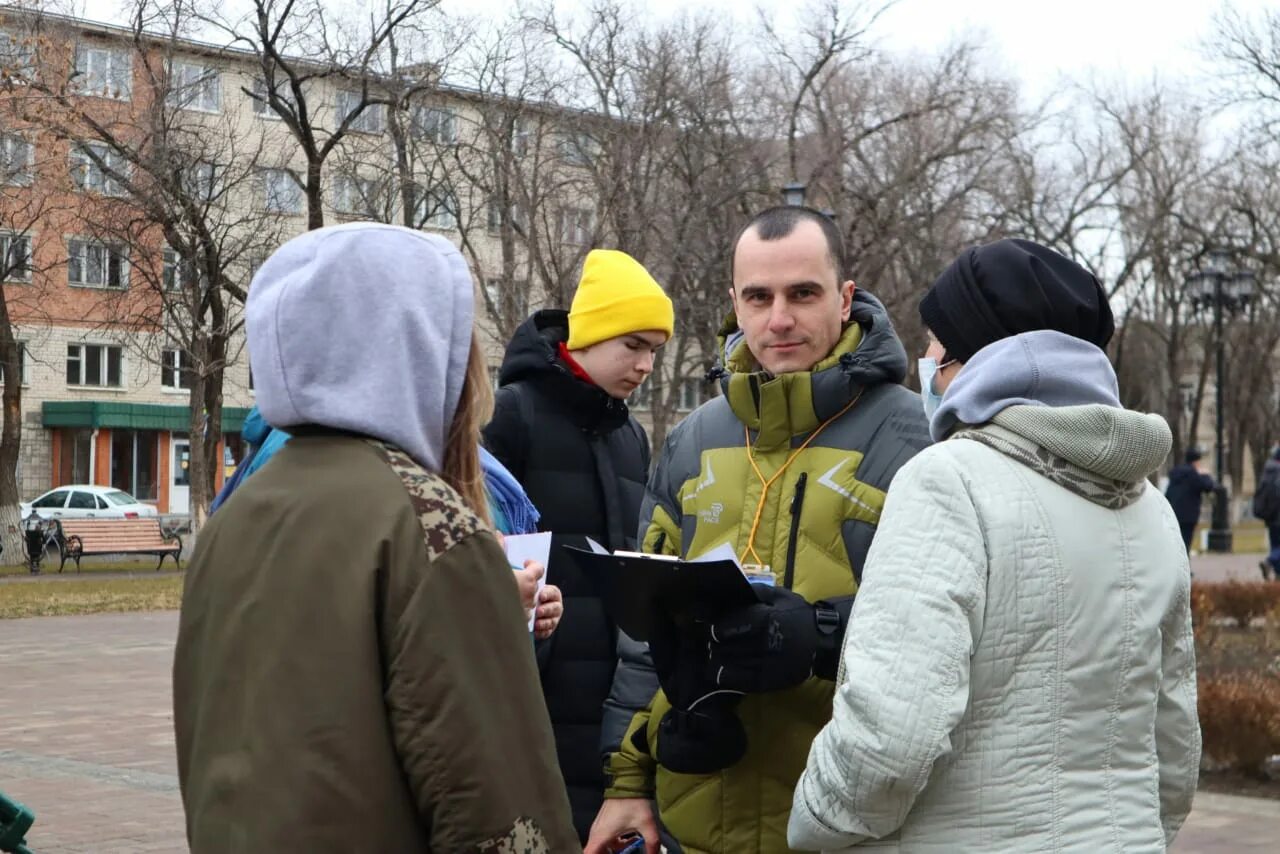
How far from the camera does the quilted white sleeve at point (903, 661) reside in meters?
2.27

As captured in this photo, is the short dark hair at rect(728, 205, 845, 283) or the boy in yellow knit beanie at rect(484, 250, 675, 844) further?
the boy in yellow knit beanie at rect(484, 250, 675, 844)

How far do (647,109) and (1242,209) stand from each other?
23.2 m

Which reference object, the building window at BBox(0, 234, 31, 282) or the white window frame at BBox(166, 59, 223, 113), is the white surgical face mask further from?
the building window at BBox(0, 234, 31, 282)

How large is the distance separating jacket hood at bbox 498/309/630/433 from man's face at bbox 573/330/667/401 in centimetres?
3

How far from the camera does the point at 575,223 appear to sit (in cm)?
2764

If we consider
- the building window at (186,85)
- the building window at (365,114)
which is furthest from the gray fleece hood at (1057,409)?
the building window at (365,114)

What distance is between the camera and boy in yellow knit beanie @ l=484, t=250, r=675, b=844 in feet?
13.1

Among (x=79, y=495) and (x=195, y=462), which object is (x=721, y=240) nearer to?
(x=195, y=462)

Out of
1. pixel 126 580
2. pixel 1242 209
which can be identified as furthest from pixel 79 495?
pixel 1242 209

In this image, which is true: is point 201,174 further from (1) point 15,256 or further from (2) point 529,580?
(2) point 529,580

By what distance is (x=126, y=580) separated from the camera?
89.0 ft

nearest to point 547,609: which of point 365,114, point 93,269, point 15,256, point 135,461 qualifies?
point 365,114

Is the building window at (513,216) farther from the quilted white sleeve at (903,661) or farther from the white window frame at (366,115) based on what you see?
the quilted white sleeve at (903,661)

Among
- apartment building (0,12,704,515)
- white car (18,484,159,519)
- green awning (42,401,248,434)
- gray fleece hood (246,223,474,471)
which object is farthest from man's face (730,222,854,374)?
green awning (42,401,248,434)
